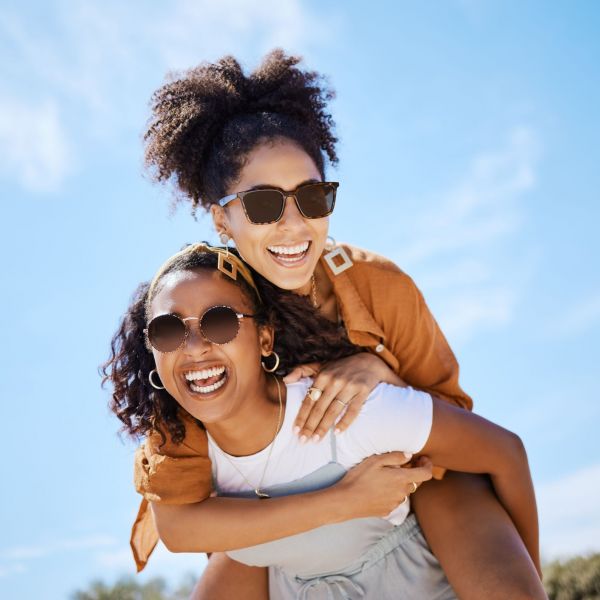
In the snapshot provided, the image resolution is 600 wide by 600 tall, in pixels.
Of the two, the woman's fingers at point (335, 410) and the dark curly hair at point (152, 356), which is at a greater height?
the dark curly hair at point (152, 356)

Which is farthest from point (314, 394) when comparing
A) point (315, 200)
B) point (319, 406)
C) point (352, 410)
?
point (315, 200)

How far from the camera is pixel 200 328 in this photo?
12.9ft

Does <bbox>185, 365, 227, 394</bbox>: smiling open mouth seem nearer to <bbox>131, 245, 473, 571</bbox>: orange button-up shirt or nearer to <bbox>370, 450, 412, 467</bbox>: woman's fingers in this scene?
<bbox>131, 245, 473, 571</bbox>: orange button-up shirt

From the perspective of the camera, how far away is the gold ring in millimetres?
4031

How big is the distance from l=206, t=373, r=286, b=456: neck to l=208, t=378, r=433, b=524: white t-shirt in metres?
0.04

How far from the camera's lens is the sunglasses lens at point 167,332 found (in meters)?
3.95

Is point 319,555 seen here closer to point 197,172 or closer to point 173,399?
point 173,399

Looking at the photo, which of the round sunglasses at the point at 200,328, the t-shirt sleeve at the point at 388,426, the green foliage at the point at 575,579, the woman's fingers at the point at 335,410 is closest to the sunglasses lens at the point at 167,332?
the round sunglasses at the point at 200,328

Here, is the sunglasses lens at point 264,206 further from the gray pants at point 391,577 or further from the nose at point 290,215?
the gray pants at point 391,577

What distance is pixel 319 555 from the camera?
162 inches

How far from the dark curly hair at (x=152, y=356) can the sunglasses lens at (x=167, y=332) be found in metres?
0.35

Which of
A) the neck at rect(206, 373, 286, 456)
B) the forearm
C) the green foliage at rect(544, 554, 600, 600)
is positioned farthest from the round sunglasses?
the green foliage at rect(544, 554, 600, 600)

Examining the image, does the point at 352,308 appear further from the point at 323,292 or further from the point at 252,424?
the point at 252,424

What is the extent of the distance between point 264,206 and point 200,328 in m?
0.84
